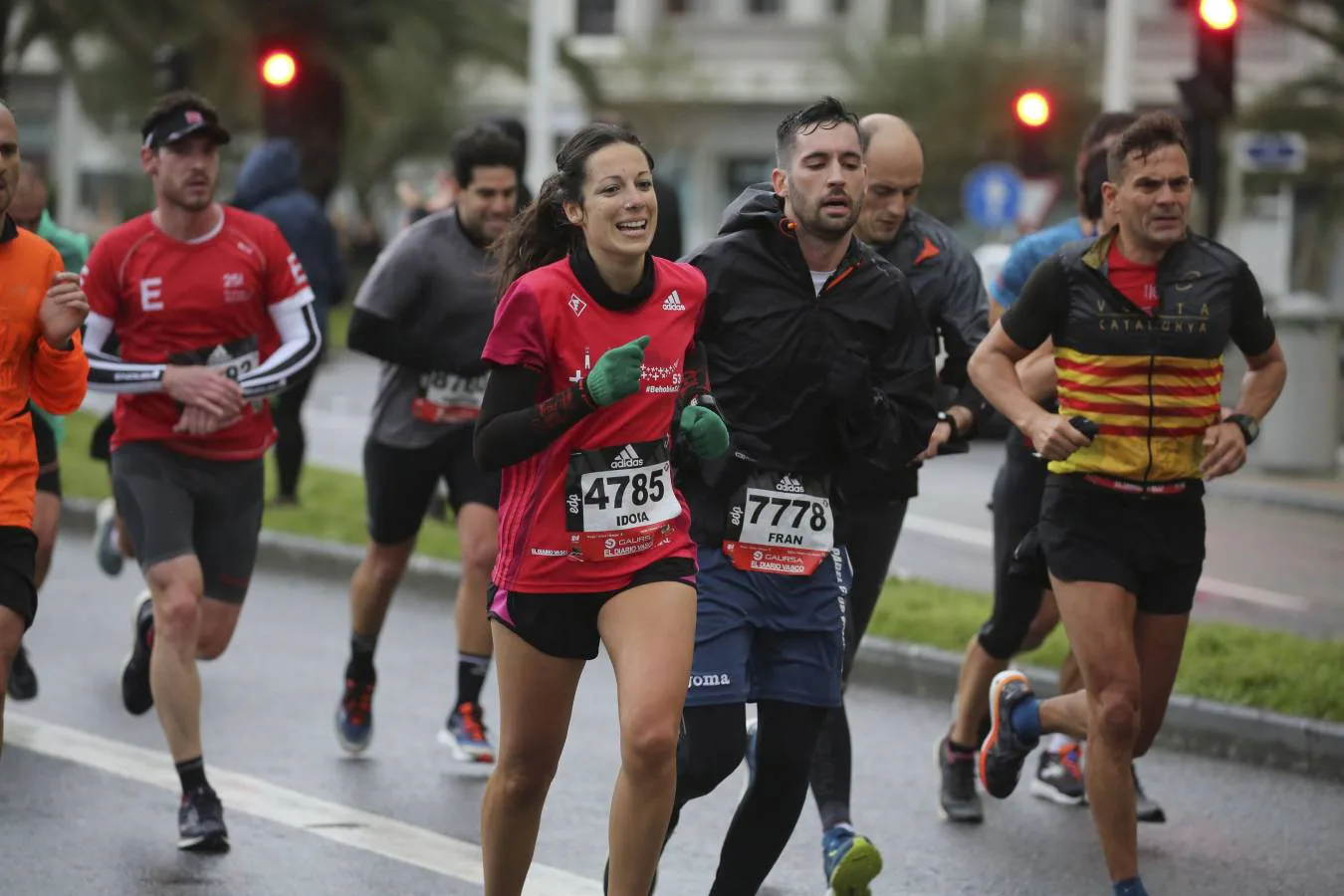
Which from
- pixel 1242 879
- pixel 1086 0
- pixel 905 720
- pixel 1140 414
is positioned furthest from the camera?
pixel 1086 0

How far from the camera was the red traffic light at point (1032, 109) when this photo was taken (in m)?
21.3

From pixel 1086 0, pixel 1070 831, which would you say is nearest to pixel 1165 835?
pixel 1070 831

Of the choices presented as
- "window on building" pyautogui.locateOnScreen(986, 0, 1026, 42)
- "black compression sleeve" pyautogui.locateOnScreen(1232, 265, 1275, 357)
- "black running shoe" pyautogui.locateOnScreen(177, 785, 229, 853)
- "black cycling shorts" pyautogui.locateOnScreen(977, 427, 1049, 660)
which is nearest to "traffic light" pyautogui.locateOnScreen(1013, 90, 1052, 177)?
"black cycling shorts" pyautogui.locateOnScreen(977, 427, 1049, 660)

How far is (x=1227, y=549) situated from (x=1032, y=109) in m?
7.60

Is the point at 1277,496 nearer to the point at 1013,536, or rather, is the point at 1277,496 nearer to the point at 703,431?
the point at 1013,536

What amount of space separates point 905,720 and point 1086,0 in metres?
40.8

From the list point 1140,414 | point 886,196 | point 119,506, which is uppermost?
point 886,196

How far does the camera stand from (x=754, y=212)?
5789 mm

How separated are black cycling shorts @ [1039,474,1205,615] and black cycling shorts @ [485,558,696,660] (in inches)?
54.0

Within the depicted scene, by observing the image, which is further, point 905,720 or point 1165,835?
point 905,720

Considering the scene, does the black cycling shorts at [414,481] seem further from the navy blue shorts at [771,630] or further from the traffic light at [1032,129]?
the traffic light at [1032,129]

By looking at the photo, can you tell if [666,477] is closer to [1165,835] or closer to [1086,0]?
[1165,835]

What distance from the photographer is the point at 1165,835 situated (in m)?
7.31

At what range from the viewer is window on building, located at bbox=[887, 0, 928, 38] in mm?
48438
